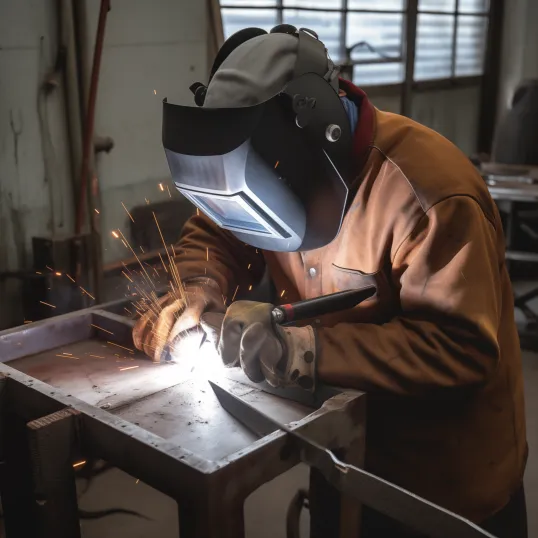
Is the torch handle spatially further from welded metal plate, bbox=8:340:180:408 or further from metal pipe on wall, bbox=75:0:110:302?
metal pipe on wall, bbox=75:0:110:302

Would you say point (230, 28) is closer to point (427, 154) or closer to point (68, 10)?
point (68, 10)

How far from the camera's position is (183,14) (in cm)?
338

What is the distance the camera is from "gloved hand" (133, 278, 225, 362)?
1704mm

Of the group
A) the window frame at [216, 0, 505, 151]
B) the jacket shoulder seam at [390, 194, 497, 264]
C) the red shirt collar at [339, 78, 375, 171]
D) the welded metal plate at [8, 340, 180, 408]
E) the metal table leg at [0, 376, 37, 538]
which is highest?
the window frame at [216, 0, 505, 151]

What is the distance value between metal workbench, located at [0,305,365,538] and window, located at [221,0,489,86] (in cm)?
274

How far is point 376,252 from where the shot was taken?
1.48m

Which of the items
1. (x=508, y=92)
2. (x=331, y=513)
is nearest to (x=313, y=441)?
(x=331, y=513)

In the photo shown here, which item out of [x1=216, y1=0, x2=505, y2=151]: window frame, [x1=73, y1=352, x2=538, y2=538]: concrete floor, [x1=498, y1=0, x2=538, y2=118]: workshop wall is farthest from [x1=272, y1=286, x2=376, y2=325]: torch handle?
[x1=498, y1=0, x2=538, y2=118]: workshop wall

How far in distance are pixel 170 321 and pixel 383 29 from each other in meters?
4.52

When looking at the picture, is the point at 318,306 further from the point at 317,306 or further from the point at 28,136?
the point at 28,136

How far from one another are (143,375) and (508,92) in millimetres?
6314

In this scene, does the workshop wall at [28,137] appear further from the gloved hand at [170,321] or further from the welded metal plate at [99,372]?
the gloved hand at [170,321]

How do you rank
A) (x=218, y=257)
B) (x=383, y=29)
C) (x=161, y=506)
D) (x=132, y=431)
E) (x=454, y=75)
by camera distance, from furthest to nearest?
(x=454, y=75) < (x=383, y=29) < (x=161, y=506) < (x=218, y=257) < (x=132, y=431)

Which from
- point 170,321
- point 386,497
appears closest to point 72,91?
point 170,321
